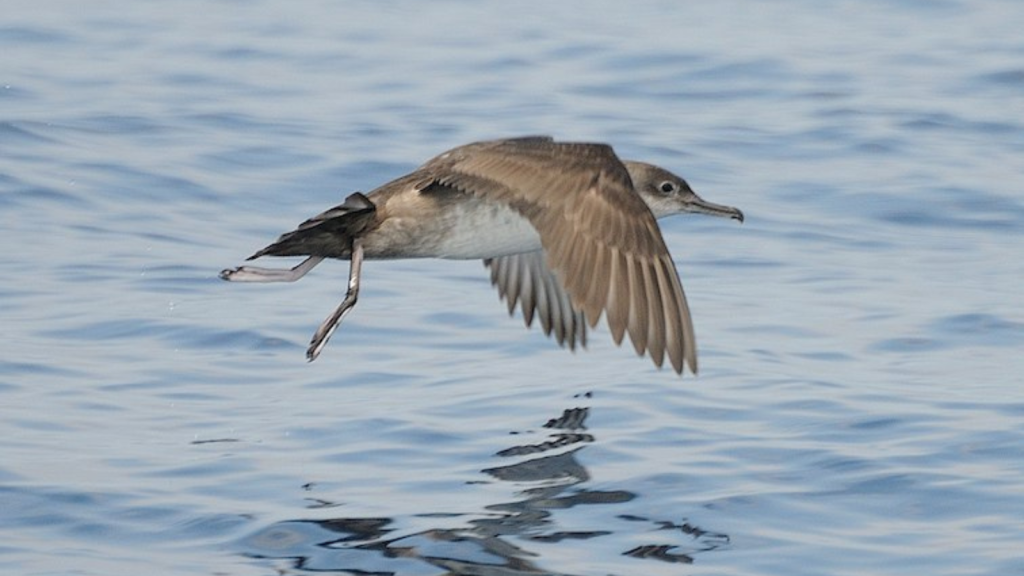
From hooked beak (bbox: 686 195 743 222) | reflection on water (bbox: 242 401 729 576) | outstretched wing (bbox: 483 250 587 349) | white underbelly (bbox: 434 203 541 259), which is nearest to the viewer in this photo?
reflection on water (bbox: 242 401 729 576)

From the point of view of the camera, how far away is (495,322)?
10.1 meters

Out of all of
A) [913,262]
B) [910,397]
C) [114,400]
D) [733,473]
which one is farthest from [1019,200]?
[114,400]

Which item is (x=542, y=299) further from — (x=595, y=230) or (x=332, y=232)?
Result: (x=595, y=230)

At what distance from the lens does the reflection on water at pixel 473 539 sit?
6832 mm

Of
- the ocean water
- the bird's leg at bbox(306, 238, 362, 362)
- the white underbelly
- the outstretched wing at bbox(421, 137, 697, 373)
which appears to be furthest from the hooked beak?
the bird's leg at bbox(306, 238, 362, 362)

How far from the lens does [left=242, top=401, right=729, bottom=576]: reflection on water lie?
6.83 m

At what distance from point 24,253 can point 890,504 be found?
5.50 m

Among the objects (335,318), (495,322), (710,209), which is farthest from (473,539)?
(495,322)

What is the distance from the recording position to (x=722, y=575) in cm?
677

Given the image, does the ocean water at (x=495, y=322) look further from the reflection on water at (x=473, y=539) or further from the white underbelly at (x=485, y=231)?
the white underbelly at (x=485, y=231)

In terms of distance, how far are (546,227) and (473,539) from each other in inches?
49.1

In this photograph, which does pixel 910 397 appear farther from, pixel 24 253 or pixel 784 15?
pixel 784 15

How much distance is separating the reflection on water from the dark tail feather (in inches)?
41.5

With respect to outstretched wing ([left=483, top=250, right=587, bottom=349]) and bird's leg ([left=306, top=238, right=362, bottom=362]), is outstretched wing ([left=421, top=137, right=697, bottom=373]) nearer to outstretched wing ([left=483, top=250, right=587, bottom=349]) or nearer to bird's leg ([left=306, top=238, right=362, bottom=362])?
bird's leg ([left=306, top=238, right=362, bottom=362])
